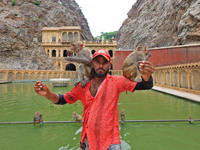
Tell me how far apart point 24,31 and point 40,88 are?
48504 millimetres

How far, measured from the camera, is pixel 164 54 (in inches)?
873

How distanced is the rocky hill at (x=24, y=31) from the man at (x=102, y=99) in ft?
127

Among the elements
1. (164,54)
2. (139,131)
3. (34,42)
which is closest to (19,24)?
(34,42)

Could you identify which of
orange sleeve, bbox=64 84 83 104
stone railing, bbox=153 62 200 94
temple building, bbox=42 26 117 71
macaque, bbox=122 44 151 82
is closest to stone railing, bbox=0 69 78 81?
temple building, bbox=42 26 117 71

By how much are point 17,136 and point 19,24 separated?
48.2 m

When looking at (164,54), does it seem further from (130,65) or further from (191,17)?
(130,65)

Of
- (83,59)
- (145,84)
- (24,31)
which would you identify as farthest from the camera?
(24,31)

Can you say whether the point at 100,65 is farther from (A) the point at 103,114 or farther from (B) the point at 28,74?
(B) the point at 28,74

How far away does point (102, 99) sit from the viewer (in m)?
1.94

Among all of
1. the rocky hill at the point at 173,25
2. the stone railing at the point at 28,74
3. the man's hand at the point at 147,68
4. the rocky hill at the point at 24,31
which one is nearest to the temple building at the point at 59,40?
the rocky hill at the point at 24,31

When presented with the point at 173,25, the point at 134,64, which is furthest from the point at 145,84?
the point at 173,25

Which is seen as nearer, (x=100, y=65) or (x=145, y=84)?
(x=145, y=84)

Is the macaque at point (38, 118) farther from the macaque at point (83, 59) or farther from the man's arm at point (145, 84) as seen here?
the man's arm at point (145, 84)

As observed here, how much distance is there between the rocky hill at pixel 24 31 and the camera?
118 ft
